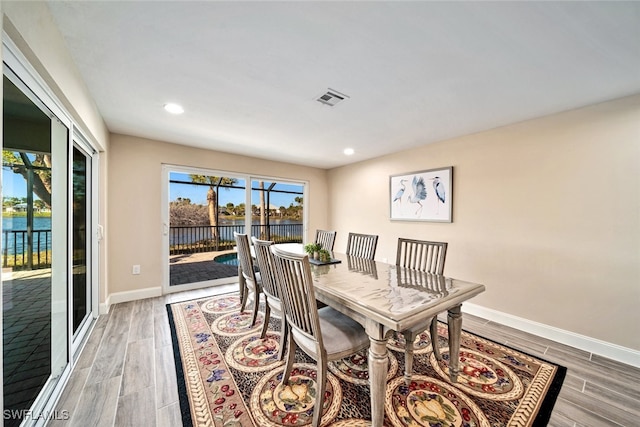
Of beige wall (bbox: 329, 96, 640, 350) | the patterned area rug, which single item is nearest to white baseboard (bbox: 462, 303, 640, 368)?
beige wall (bbox: 329, 96, 640, 350)

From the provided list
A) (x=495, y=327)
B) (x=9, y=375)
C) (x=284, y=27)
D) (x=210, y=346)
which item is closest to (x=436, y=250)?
(x=495, y=327)

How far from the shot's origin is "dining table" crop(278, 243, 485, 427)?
50.0 inches

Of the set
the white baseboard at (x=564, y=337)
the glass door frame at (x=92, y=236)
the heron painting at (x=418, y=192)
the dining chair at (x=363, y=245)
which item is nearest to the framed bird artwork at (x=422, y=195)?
the heron painting at (x=418, y=192)

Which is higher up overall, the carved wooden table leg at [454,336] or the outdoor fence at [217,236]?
the outdoor fence at [217,236]

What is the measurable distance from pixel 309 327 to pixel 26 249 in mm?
1744

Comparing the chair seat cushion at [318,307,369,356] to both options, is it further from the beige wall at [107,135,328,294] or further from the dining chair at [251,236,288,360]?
the beige wall at [107,135,328,294]

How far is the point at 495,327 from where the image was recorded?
8.79 ft

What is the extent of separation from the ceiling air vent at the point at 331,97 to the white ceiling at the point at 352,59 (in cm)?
7

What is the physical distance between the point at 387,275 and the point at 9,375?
8.03 ft

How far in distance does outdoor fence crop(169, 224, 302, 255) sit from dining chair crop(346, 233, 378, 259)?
2.35 meters

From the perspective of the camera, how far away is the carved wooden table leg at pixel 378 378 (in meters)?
1.27

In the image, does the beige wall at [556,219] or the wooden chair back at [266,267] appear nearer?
A: the wooden chair back at [266,267]

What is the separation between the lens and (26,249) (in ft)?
4.62

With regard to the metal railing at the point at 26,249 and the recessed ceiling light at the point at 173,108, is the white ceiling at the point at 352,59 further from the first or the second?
the metal railing at the point at 26,249
